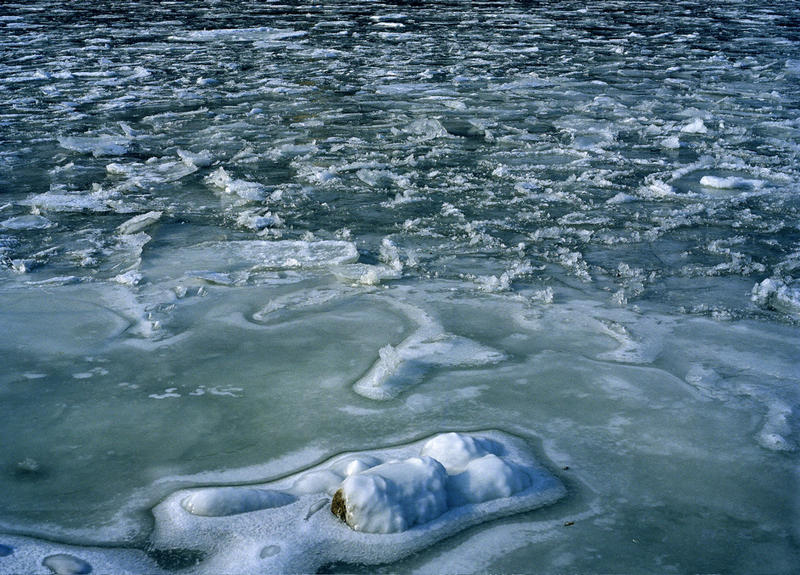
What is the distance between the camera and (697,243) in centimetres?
361

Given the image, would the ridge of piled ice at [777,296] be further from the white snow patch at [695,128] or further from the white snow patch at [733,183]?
the white snow patch at [695,128]

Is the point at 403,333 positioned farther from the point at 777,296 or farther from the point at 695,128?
the point at 695,128

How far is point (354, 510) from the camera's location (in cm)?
176

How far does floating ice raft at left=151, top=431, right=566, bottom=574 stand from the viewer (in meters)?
1.69

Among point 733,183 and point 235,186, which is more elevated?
A: point 235,186

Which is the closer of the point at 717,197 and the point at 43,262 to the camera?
the point at 43,262

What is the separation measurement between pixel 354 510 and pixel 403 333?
1051mm

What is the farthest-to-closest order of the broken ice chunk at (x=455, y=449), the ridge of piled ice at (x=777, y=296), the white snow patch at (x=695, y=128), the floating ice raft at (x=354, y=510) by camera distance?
the white snow patch at (x=695, y=128)
the ridge of piled ice at (x=777, y=296)
the broken ice chunk at (x=455, y=449)
the floating ice raft at (x=354, y=510)

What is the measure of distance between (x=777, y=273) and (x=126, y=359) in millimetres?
2522

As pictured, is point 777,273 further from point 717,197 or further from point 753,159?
point 753,159

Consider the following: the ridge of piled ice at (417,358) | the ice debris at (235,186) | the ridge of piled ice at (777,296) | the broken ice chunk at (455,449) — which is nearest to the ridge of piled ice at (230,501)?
the broken ice chunk at (455,449)

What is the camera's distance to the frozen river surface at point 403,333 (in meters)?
1.79

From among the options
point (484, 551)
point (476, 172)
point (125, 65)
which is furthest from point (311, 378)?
point (125, 65)

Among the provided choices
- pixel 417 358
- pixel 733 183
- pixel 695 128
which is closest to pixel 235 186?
pixel 417 358
